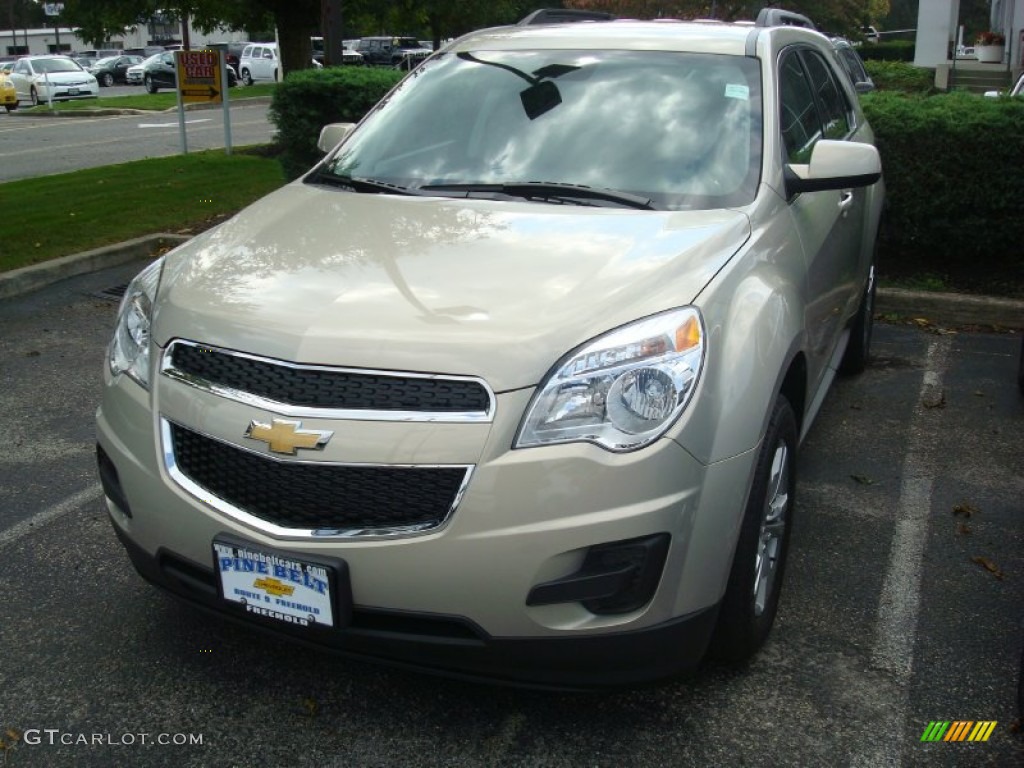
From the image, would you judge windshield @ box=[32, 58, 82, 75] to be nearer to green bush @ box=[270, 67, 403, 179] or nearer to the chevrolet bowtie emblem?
green bush @ box=[270, 67, 403, 179]

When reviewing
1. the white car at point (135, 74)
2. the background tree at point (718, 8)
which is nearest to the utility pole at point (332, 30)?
the background tree at point (718, 8)

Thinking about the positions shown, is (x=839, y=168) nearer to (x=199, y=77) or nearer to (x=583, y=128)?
(x=583, y=128)

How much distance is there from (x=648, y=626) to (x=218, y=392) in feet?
4.06

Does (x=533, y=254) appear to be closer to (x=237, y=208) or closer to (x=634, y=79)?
(x=634, y=79)

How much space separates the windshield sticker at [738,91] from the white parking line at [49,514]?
2.95m

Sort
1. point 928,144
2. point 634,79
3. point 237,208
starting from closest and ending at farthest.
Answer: point 634,79
point 928,144
point 237,208

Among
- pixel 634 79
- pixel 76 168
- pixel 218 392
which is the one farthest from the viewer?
pixel 76 168

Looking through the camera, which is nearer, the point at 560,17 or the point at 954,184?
the point at 560,17

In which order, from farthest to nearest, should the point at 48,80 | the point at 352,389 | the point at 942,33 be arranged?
the point at 48,80 < the point at 942,33 < the point at 352,389

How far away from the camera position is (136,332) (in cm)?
326

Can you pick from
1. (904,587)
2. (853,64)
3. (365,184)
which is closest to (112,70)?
(853,64)

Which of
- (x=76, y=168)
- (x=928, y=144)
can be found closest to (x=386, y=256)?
(x=928, y=144)

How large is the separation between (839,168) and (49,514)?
324 cm

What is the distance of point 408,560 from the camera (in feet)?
8.62
